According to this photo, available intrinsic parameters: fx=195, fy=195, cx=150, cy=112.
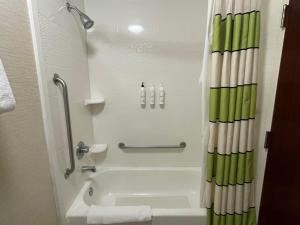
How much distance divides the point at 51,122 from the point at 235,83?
111 cm

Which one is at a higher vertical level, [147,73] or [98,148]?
[147,73]

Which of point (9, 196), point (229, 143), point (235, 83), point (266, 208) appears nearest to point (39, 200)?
point (9, 196)

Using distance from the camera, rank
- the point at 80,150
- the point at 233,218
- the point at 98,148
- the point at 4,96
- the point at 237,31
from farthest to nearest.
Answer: the point at 98,148 < the point at 80,150 < the point at 233,218 < the point at 237,31 < the point at 4,96

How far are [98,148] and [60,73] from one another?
893mm

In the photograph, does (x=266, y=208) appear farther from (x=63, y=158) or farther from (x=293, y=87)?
(x=63, y=158)

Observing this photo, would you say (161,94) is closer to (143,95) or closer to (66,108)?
(143,95)

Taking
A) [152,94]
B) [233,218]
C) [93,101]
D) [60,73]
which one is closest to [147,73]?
[152,94]

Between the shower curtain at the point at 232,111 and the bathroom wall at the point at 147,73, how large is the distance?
0.71 m

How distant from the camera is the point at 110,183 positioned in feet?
6.66

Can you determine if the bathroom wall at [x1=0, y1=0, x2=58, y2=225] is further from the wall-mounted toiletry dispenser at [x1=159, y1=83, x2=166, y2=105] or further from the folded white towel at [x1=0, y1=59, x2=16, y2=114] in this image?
the wall-mounted toiletry dispenser at [x1=159, y1=83, x2=166, y2=105]

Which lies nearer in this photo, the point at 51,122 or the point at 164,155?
the point at 51,122

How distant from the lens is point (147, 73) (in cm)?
187

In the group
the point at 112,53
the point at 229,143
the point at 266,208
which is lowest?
the point at 266,208

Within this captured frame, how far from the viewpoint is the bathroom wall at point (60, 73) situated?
3.63 ft
